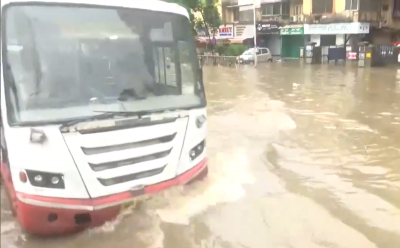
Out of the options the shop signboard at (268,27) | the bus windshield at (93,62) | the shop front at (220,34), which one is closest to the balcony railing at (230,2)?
the shop front at (220,34)

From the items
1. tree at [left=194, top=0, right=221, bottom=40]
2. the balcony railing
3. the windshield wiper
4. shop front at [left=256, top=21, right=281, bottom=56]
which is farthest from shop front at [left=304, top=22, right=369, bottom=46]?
the windshield wiper

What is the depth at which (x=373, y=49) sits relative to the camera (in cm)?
2694

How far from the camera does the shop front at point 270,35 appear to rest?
37.6m

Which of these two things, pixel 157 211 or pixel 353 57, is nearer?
pixel 157 211

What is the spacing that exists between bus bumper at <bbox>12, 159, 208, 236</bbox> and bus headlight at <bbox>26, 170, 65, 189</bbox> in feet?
0.37

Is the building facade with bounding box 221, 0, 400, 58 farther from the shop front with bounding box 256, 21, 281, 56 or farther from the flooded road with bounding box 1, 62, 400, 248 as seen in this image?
the flooded road with bounding box 1, 62, 400, 248

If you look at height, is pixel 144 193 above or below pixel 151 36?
below

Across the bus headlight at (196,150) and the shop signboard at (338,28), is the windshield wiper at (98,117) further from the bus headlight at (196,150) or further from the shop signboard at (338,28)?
the shop signboard at (338,28)

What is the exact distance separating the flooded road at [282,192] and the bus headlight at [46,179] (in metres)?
0.47

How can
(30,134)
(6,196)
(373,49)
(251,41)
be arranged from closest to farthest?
(30,134) < (6,196) < (373,49) < (251,41)

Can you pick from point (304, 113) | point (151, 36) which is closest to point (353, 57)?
point (304, 113)

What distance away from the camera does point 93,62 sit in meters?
4.66

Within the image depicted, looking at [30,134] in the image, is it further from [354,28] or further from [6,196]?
[354,28]

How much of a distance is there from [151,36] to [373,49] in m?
24.4
